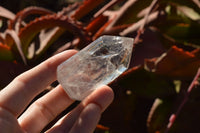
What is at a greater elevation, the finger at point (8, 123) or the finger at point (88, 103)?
the finger at point (8, 123)

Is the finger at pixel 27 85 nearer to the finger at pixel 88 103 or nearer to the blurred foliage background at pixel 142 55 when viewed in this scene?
the finger at pixel 88 103

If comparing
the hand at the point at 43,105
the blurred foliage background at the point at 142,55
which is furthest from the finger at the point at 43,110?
the blurred foliage background at the point at 142,55

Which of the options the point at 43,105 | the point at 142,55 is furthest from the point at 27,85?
the point at 142,55

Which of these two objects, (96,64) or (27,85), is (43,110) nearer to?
(27,85)

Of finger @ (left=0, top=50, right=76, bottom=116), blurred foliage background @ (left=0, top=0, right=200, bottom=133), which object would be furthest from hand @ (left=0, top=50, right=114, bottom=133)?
blurred foliage background @ (left=0, top=0, right=200, bottom=133)

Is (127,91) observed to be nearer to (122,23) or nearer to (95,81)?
(122,23)

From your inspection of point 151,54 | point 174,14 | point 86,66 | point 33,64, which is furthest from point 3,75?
point 174,14

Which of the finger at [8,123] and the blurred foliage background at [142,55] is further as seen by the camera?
the blurred foliage background at [142,55]
